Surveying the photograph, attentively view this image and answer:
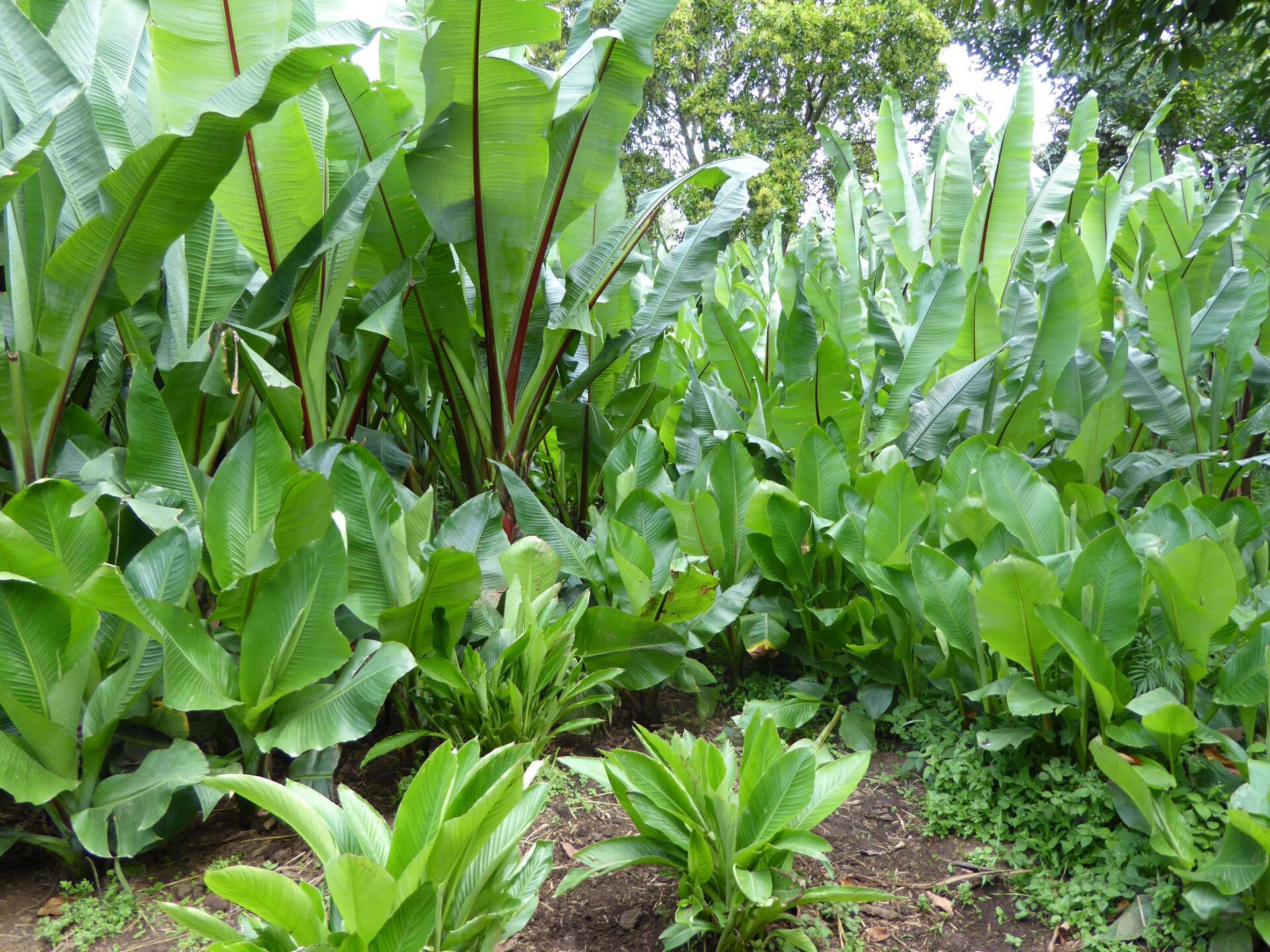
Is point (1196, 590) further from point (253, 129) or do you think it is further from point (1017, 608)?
point (253, 129)

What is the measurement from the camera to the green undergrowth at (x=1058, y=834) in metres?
1.36

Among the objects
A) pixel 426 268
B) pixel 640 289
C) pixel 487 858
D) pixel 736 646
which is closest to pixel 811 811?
pixel 487 858

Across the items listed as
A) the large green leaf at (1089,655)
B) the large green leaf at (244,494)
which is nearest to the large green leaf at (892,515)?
the large green leaf at (1089,655)

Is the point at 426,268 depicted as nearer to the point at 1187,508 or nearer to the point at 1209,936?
the point at 1187,508

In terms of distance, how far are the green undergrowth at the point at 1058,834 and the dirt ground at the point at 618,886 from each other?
43 millimetres

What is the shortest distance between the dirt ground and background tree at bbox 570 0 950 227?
14.2 meters

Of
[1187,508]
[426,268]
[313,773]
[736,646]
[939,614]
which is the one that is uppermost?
[426,268]

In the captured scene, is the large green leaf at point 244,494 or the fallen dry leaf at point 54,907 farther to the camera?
the large green leaf at point 244,494

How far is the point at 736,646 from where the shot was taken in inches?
85.8

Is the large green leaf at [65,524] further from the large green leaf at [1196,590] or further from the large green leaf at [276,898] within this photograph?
the large green leaf at [1196,590]

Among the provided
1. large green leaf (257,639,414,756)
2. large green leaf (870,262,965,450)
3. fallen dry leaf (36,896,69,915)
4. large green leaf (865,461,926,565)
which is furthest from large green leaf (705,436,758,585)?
fallen dry leaf (36,896,69,915)

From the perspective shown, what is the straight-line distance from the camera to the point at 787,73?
54.9ft

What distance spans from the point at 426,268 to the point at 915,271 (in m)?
1.85

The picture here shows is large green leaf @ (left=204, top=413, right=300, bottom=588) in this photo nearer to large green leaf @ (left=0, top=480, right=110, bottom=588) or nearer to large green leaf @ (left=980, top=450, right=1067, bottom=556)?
large green leaf @ (left=0, top=480, right=110, bottom=588)
